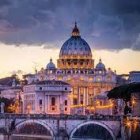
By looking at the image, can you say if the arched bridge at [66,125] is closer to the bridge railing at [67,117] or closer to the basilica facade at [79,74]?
the bridge railing at [67,117]

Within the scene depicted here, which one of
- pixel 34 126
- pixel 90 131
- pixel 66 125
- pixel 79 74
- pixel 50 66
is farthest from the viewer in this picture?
pixel 50 66

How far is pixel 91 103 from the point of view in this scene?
143375 millimetres

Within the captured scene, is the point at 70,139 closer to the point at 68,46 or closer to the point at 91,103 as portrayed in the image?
the point at 91,103

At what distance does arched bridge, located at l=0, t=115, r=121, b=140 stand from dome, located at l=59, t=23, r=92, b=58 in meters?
68.5

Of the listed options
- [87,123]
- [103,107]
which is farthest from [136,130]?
[103,107]

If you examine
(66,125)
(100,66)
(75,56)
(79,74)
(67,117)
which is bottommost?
(66,125)

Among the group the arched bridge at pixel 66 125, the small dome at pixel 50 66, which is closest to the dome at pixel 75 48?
the small dome at pixel 50 66

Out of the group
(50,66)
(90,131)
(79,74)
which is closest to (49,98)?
(79,74)

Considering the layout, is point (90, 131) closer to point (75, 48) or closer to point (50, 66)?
point (50, 66)

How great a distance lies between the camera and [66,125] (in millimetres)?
88875

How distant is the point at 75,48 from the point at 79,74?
10.2m

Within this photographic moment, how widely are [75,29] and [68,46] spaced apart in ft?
14.0

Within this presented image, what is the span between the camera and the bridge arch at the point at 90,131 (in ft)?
283

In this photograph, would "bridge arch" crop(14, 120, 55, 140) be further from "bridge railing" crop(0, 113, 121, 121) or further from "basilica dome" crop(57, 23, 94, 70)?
"basilica dome" crop(57, 23, 94, 70)
